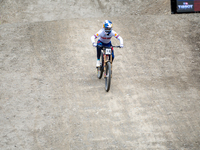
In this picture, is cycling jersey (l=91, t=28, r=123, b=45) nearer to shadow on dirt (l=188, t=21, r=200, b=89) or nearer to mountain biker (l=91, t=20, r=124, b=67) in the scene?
mountain biker (l=91, t=20, r=124, b=67)

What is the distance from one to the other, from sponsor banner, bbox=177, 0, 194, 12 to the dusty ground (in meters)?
0.79

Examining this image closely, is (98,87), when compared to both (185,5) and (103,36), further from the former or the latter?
(185,5)

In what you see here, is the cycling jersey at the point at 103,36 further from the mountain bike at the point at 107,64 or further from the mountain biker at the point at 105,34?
the mountain bike at the point at 107,64

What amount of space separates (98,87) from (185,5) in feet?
36.2

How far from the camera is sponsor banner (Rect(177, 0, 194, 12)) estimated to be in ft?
53.6

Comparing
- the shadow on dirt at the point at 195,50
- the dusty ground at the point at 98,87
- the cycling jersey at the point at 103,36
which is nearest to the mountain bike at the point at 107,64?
the cycling jersey at the point at 103,36

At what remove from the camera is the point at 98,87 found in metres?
9.33

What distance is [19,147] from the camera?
20.4 ft

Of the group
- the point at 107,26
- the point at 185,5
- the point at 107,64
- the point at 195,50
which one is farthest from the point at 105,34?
the point at 185,5

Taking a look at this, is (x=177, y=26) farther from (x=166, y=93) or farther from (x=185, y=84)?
(x=166, y=93)

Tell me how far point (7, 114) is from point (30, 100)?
106 cm

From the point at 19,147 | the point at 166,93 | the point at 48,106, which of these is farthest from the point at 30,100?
the point at 166,93

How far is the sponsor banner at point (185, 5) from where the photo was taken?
16327mm

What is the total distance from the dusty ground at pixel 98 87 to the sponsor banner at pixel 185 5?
794 mm
